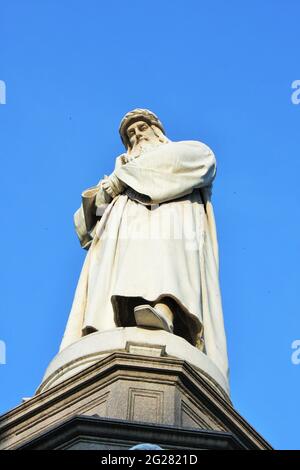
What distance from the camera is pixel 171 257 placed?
12.7 meters

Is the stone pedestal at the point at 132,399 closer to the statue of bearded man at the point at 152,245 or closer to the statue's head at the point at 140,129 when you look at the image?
the statue of bearded man at the point at 152,245

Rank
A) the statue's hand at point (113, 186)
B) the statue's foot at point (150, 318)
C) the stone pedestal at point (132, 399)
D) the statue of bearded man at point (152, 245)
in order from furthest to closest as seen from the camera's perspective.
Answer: the statue's hand at point (113, 186) < the statue of bearded man at point (152, 245) < the statue's foot at point (150, 318) < the stone pedestal at point (132, 399)

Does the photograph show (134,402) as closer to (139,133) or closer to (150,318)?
(150,318)

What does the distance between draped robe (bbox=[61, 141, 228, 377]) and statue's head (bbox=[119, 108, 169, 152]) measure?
421mm

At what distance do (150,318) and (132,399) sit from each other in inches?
49.0

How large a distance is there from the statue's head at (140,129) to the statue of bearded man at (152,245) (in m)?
0.01

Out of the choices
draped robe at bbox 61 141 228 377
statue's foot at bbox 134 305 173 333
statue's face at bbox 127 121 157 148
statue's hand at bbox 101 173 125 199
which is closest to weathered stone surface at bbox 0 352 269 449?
statue's foot at bbox 134 305 173 333

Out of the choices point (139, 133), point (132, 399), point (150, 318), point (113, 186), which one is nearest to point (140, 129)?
point (139, 133)

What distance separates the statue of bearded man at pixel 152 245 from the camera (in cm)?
1204

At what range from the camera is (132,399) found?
10.2m

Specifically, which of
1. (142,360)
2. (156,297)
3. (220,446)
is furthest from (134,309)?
(220,446)

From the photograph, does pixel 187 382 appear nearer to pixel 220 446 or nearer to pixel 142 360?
pixel 142 360

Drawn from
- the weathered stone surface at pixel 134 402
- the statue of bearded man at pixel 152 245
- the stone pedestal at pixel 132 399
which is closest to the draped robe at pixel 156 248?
the statue of bearded man at pixel 152 245
